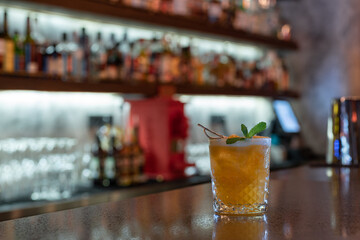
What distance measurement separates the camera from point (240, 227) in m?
0.67

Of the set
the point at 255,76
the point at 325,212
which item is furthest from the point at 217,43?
the point at 325,212

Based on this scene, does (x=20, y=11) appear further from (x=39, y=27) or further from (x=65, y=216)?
(x=65, y=216)

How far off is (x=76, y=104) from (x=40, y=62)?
1.49 feet

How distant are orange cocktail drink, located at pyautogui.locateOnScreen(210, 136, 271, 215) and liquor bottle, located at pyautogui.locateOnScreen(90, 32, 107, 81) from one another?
1885mm

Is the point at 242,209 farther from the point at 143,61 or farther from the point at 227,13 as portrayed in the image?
the point at 227,13

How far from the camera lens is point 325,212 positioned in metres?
0.79

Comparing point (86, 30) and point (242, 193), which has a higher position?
point (86, 30)

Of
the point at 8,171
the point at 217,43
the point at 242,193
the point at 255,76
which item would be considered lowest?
the point at 8,171

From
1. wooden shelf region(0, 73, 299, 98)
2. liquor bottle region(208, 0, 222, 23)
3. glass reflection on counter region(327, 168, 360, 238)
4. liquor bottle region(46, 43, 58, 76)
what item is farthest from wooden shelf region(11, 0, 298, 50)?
glass reflection on counter region(327, 168, 360, 238)

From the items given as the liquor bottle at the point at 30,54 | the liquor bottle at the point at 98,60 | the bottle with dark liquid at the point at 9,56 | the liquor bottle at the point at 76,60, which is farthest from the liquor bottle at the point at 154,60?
the bottle with dark liquid at the point at 9,56

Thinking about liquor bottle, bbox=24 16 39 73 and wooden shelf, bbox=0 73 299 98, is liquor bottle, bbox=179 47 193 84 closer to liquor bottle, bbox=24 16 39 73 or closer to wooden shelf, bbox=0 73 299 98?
wooden shelf, bbox=0 73 299 98

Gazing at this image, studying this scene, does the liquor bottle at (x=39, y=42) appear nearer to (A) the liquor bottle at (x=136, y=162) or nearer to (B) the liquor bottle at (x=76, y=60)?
(B) the liquor bottle at (x=76, y=60)

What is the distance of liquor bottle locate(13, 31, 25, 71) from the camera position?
7.43ft

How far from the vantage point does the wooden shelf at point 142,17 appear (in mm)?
2335
